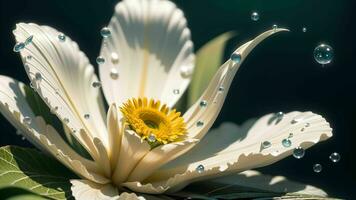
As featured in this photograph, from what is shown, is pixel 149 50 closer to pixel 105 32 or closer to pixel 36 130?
pixel 105 32

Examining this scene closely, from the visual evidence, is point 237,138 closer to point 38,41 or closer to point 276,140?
point 276,140

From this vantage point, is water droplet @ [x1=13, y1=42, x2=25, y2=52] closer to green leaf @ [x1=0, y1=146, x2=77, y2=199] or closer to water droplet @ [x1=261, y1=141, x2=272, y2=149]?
green leaf @ [x1=0, y1=146, x2=77, y2=199]

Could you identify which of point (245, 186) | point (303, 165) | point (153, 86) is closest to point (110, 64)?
point (153, 86)

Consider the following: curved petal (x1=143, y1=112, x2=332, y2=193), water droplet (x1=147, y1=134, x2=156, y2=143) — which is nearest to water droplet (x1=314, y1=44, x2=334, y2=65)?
curved petal (x1=143, y1=112, x2=332, y2=193)

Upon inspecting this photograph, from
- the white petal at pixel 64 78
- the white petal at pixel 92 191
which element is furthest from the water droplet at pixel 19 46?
the white petal at pixel 92 191

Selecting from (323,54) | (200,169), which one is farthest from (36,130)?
(323,54)
